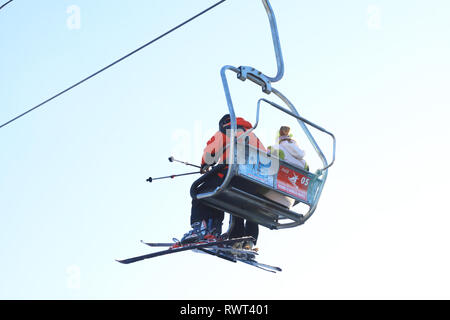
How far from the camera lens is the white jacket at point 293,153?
11594 millimetres

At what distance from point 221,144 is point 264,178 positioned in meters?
0.74

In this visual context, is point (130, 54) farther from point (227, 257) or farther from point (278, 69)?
point (227, 257)

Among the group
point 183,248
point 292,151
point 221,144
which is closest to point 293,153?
point 292,151

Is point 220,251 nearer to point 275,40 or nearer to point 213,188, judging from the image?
point 213,188

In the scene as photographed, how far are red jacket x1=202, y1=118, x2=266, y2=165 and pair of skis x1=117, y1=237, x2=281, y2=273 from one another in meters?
0.95

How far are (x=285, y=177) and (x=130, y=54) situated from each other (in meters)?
2.25

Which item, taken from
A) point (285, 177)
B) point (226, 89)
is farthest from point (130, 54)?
point (285, 177)

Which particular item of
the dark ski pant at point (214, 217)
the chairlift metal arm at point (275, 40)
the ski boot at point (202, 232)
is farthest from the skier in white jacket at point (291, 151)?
the ski boot at point (202, 232)

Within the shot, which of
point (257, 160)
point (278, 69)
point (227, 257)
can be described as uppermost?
point (278, 69)

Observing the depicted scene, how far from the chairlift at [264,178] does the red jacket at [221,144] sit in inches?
6.5

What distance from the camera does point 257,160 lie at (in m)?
11.0

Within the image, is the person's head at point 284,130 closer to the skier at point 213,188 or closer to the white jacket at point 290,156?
the white jacket at point 290,156

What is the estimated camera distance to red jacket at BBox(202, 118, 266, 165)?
11211 mm

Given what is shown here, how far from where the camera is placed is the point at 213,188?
37.6ft
